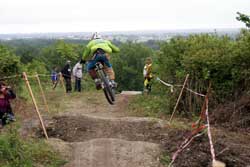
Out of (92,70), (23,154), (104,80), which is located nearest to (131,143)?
(23,154)

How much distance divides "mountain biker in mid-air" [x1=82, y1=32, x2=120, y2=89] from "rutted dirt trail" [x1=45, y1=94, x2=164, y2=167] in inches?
45.5

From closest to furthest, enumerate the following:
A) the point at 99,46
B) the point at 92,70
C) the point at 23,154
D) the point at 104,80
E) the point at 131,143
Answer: the point at 23,154
the point at 131,143
the point at 99,46
the point at 104,80
the point at 92,70

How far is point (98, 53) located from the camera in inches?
420

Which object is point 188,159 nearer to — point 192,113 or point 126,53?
point 192,113

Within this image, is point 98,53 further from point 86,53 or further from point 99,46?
point 86,53

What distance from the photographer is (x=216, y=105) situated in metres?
12.7

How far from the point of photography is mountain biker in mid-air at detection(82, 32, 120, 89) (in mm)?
10602

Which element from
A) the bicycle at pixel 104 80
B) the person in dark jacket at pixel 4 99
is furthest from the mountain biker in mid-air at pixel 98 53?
the person in dark jacket at pixel 4 99

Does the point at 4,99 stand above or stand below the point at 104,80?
below

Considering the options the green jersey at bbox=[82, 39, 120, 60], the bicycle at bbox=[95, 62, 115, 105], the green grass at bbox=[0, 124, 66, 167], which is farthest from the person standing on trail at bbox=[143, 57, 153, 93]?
the green grass at bbox=[0, 124, 66, 167]

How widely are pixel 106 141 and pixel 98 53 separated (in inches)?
104

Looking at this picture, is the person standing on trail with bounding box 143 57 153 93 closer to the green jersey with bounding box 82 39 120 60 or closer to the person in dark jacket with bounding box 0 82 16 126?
the green jersey with bounding box 82 39 120 60

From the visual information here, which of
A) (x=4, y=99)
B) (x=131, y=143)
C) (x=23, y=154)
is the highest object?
(x=4, y=99)

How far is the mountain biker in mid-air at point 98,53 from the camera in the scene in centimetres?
1060
